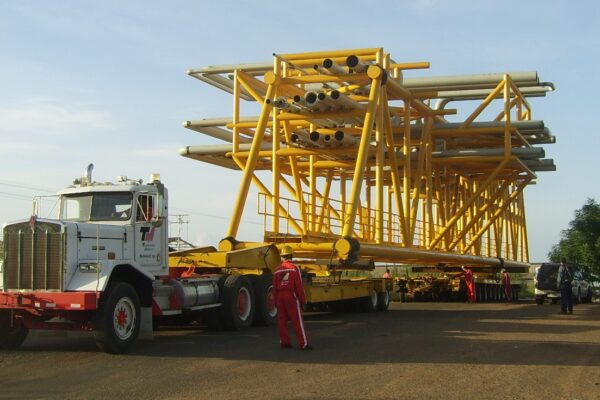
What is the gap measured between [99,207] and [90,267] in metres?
1.95

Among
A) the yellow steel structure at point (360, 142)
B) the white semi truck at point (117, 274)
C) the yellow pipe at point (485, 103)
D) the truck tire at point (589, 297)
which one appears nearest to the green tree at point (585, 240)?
the truck tire at point (589, 297)

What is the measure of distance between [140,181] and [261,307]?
14.3ft

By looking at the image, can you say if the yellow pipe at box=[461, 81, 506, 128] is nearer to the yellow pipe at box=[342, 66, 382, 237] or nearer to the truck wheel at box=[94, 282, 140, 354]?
the yellow pipe at box=[342, 66, 382, 237]

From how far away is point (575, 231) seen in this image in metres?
47.7

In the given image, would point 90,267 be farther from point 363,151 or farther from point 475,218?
point 475,218

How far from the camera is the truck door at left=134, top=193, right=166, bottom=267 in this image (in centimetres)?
1358

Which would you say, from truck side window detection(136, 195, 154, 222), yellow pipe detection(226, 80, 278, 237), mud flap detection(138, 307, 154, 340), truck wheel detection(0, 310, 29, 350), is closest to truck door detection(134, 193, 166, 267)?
truck side window detection(136, 195, 154, 222)

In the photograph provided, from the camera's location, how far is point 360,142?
19656 mm

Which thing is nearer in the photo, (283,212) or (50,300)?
(50,300)

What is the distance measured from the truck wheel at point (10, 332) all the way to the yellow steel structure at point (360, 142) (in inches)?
243

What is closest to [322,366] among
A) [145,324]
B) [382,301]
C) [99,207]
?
[145,324]

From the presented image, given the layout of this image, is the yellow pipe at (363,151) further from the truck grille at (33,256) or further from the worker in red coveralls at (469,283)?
the worker in red coveralls at (469,283)

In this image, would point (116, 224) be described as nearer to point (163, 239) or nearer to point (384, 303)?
point (163, 239)

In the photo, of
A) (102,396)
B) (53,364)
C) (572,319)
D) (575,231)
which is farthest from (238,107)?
(575,231)
